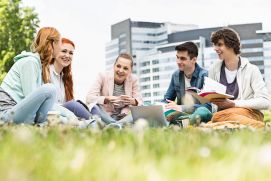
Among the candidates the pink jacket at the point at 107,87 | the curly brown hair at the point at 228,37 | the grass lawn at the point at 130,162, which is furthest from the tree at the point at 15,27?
the grass lawn at the point at 130,162

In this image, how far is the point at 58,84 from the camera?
862 cm

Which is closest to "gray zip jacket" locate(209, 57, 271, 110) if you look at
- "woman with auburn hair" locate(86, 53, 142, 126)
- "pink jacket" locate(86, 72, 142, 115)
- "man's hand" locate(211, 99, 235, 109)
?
"man's hand" locate(211, 99, 235, 109)

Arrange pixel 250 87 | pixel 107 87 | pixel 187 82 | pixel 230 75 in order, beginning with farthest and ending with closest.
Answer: pixel 107 87 → pixel 187 82 → pixel 230 75 → pixel 250 87

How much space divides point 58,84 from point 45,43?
1115mm

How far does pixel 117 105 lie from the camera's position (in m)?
9.10

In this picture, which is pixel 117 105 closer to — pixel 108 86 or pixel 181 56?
pixel 108 86

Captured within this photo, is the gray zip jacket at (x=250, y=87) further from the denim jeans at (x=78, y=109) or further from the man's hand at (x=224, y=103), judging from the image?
the denim jeans at (x=78, y=109)

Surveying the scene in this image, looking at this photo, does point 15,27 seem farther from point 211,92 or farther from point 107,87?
point 211,92

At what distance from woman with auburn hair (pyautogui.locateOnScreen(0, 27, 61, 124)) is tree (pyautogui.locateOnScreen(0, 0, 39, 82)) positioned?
23.2 metres

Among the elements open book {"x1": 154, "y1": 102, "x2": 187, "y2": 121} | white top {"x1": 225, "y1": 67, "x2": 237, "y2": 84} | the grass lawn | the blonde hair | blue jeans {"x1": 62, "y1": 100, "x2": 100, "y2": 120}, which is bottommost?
open book {"x1": 154, "y1": 102, "x2": 187, "y2": 121}

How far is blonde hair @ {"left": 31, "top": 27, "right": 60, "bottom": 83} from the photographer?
25.2 feet

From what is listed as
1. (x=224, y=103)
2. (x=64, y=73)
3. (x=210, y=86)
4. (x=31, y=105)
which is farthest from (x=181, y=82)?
(x=31, y=105)

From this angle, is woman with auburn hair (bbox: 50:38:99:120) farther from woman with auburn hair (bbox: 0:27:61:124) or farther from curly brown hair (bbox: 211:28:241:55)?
curly brown hair (bbox: 211:28:241:55)

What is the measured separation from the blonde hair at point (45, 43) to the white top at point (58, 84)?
2.35 feet
